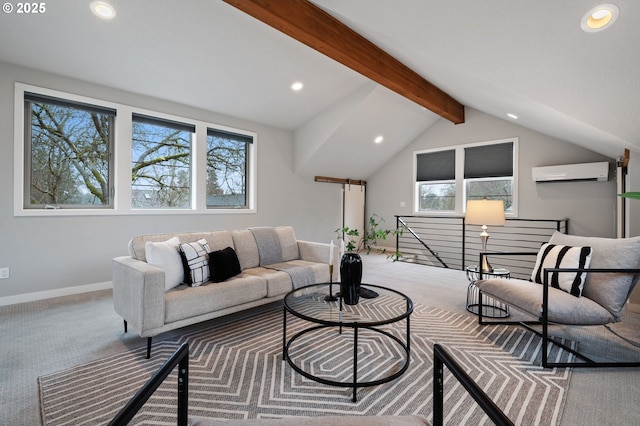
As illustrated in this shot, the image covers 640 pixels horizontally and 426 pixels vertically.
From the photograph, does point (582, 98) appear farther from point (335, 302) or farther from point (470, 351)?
point (335, 302)

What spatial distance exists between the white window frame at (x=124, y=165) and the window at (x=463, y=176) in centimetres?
354

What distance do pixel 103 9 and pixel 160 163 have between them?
202 centimetres

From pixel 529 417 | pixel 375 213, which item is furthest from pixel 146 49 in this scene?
pixel 375 213

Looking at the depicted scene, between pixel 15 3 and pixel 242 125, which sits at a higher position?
pixel 15 3

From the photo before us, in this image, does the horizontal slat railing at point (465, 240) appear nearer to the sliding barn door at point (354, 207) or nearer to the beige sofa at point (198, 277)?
the sliding barn door at point (354, 207)

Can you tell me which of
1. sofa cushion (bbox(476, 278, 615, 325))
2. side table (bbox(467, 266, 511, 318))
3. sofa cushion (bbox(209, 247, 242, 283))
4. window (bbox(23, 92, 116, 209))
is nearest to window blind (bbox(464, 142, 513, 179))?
side table (bbox(467, 266, 511, 318))

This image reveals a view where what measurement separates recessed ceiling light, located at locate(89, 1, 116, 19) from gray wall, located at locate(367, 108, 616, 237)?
18.0 feet

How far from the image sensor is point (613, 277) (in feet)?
7.29

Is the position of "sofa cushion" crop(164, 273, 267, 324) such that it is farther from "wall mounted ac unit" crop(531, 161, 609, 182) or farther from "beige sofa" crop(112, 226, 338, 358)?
"wall mounted ac unit" crop(531, 161, 609, 182)

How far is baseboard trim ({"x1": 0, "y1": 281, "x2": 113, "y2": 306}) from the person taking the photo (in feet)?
10.8

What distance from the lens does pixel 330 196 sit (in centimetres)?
684

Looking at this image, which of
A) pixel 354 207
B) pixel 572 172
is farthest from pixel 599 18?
pixel 354 207

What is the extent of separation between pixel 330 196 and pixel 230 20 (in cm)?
414

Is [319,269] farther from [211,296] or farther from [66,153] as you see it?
[66,153]
